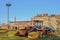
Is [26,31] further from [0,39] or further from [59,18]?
[59,18]

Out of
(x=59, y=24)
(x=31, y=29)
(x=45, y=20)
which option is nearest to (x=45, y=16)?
(x=45, y=20)

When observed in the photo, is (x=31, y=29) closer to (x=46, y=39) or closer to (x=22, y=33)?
(x=22, y=33)

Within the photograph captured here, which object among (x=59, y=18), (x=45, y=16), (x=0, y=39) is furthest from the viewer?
(x=59, y=18)

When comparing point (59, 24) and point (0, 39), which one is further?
point (59, 24)

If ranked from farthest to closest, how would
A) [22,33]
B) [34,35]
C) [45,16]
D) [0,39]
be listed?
[45,16]
[22,33]
[34,35]
[0,39]

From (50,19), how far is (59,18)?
3186mm

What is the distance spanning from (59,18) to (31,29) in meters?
26.7

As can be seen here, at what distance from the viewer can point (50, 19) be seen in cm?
3691

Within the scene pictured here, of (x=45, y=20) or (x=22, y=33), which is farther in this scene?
(x=45, y=20)

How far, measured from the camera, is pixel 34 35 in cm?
1112

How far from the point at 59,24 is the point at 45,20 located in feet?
9.81

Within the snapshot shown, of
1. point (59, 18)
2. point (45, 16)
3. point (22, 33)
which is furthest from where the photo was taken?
point (59, 18)

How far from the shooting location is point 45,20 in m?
35.9

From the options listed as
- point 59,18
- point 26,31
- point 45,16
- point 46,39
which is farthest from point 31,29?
point 59,18
